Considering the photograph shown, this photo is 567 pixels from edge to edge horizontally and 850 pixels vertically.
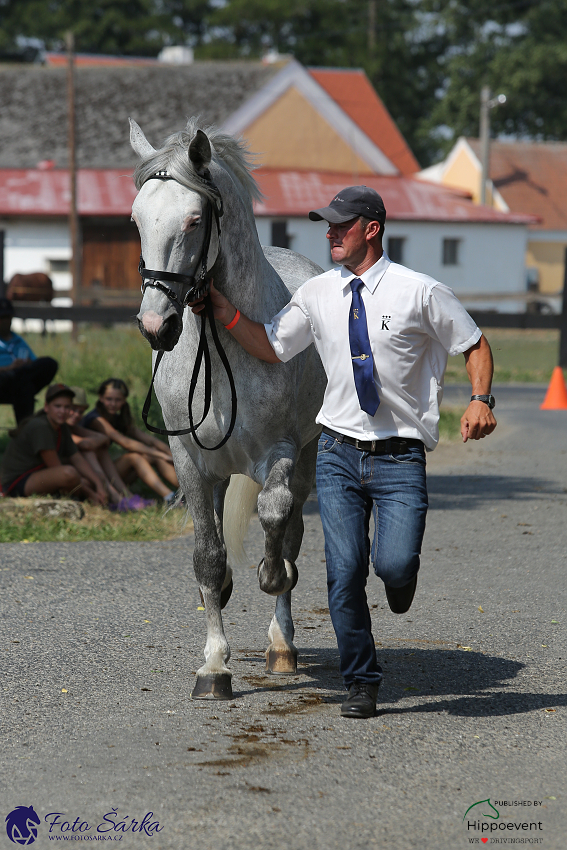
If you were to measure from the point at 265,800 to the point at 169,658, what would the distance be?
1868mm

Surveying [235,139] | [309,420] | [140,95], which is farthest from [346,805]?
[140,95]

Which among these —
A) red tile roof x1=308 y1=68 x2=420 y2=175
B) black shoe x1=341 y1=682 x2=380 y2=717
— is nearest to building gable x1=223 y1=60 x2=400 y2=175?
red tile roof x1=308 y1=68 x2=420 y2=175

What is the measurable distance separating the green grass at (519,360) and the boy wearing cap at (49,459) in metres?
8.73

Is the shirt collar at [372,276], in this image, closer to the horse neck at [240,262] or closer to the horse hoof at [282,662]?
the horse neck at [240,262]

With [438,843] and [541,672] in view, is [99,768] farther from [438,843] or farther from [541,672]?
[541,672]

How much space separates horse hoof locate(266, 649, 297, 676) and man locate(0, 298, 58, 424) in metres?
5.67

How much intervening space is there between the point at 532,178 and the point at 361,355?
53.9 metres

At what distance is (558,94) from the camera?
6066 cm

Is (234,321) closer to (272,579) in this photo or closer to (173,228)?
(173,228)

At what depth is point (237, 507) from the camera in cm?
552

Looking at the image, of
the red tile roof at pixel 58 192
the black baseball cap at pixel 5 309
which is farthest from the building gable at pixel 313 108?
the black baseball cap at pixel 5 309

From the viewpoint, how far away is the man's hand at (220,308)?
4.55 metres

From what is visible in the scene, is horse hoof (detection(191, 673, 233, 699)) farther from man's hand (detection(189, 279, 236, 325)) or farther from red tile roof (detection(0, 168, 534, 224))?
A: red tile roof (detection(0, 168, 534, 224))

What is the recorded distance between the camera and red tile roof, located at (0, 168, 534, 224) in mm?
35250
